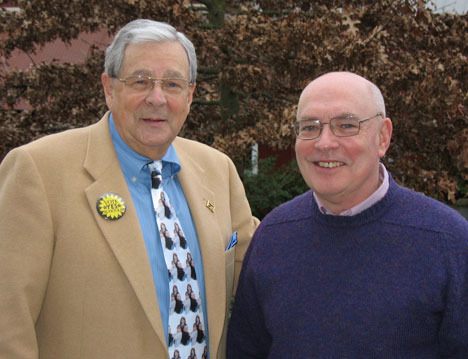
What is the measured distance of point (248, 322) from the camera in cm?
282

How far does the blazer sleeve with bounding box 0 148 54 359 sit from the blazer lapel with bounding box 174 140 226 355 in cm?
65

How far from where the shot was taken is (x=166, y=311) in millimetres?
2674

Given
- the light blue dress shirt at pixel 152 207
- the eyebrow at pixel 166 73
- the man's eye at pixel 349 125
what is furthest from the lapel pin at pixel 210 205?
the man's eye at pixel 349 125

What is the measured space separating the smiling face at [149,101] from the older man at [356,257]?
54cm

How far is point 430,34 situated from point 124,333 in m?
4.57

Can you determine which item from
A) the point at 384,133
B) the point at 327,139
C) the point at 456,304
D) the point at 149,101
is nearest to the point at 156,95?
the point at 149,101

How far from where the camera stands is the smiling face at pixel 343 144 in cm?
249

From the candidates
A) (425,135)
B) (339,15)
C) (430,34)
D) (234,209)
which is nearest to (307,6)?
(339,15)

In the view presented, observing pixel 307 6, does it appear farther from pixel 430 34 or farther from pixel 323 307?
pixel 323 307

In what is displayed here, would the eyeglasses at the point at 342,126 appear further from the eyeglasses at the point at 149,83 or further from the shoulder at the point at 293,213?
the eyeglasses at the point at 149,83

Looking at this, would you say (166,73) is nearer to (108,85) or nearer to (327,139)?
(108,85)

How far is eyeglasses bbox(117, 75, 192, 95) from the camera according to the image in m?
2.74

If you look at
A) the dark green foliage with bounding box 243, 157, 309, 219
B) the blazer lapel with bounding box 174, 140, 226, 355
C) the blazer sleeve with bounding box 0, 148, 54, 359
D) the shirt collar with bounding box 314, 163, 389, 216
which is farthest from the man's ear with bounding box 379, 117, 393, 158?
the dark green foliage with bounding box 243, 157, 309, 219

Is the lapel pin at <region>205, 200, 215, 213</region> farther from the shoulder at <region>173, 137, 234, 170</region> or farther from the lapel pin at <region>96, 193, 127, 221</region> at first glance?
the lapel pin at <region>96, 193, 127, 221</region>
